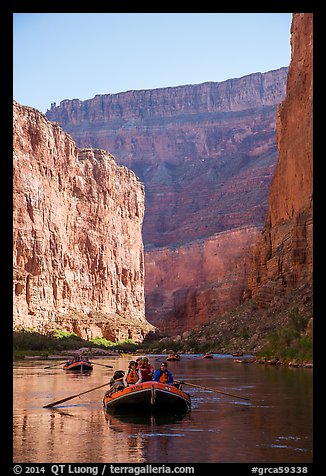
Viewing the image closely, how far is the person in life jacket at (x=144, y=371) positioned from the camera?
25594 mm

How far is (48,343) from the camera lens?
8250cm

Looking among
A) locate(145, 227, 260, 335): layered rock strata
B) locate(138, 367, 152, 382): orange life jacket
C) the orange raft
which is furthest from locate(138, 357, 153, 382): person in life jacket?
locate(145, 227, 260, 335): layered rock strata

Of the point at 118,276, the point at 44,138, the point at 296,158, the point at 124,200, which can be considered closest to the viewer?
the point at 296,158

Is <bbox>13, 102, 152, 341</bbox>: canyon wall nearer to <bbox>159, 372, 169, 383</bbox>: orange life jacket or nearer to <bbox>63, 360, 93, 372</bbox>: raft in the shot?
<bbox>63, 360, 93, 372</bbox>: raft

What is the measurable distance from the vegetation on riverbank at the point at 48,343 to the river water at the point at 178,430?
1775 inches

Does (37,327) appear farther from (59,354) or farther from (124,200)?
(124,200)

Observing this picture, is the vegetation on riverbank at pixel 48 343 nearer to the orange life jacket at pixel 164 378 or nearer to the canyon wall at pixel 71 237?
the canyon wall at pixel 71 237

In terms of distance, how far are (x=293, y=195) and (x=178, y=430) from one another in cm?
5753

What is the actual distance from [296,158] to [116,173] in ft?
173

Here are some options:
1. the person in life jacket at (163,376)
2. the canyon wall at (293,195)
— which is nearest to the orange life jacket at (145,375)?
the person in life jacket at (163,376)

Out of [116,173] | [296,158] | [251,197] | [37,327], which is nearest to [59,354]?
[37,327]

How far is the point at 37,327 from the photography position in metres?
90.6

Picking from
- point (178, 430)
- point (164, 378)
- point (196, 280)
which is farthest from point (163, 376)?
point (196, 280)
